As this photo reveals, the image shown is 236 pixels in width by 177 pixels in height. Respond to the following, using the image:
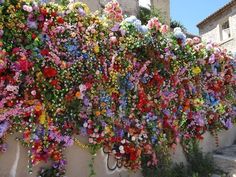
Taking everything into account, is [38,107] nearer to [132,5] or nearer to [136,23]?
[136,23]

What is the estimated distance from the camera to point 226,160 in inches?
291

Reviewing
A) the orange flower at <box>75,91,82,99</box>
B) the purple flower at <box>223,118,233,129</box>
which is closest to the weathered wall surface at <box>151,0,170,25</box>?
the purple flower at <box>223,118,233,129</box>

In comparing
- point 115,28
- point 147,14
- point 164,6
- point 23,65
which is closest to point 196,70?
point 115,28

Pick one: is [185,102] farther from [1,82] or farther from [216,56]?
[1,82]

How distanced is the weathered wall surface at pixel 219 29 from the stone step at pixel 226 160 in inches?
464

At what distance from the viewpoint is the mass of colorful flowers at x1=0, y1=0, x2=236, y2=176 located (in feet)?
14.5

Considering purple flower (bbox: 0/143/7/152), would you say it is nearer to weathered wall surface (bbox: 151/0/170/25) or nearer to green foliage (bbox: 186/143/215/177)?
green foliage (bbox: 186/143/215/177)

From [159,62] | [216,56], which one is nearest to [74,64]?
[159,62]

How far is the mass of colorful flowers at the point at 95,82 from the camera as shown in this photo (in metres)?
4.42

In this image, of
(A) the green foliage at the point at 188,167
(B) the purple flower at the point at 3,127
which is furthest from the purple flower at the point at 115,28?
(B) the purple flower at the point at 3,127

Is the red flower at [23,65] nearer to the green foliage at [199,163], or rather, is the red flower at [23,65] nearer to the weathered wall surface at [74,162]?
the weathered wall surface at [74,162]

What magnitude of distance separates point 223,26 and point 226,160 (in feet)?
48.4

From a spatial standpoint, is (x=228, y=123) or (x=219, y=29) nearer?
(x=228, y=123)

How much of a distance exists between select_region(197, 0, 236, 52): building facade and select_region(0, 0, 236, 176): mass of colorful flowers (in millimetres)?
12541
